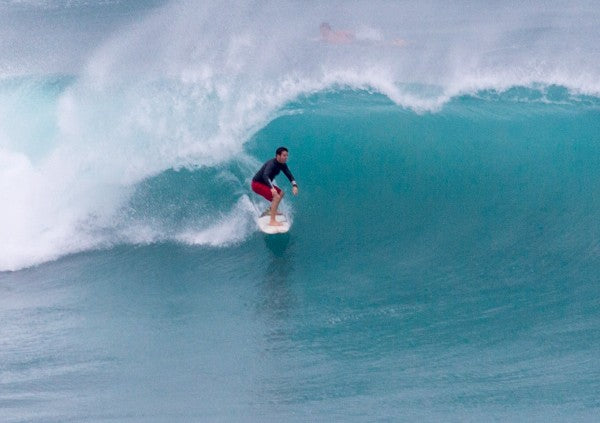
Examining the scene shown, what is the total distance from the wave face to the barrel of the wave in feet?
1.17

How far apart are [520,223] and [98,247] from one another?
17.0 feet

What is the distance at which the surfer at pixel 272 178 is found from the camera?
9180 mm

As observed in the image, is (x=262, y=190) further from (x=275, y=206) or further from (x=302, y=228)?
(x=302, y=228)

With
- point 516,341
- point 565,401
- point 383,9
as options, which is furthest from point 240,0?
point 565,401

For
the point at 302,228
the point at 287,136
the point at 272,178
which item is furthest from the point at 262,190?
the point at 287,136

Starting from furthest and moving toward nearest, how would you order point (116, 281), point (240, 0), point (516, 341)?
point (240, 0) < point (116, 281) < point (516, 341)

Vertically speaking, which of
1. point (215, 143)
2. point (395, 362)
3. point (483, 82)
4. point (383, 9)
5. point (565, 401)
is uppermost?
point (383, 9)

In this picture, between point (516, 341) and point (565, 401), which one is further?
point (516, 341)

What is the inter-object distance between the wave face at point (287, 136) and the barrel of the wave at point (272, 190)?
356mm

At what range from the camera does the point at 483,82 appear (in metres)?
13.2

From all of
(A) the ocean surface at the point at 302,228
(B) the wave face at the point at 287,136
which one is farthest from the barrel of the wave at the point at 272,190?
(B) the wave face at the point at 287,136

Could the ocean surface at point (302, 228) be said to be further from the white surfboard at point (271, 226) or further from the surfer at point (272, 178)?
the surfer at point (272, 178)

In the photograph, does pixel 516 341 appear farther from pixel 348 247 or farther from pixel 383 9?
pixel 383 9

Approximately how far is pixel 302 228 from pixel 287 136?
2.39 metres
